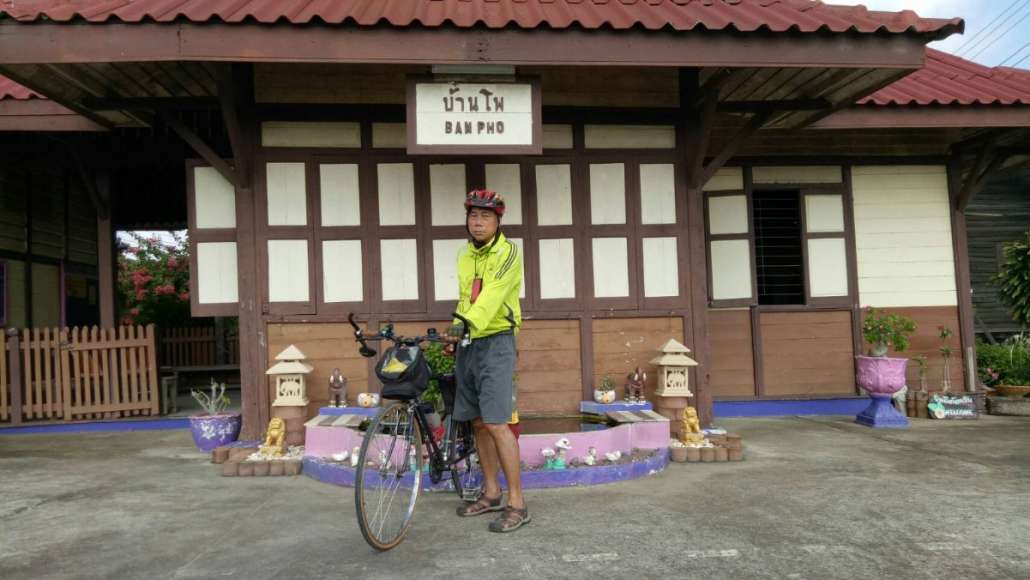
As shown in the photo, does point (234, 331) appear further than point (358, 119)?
Yes

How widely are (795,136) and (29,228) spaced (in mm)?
10674

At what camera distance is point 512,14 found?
4.98 m

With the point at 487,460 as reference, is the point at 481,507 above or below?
below

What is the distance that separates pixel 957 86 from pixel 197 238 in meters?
8.16

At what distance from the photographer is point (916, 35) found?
495 cm

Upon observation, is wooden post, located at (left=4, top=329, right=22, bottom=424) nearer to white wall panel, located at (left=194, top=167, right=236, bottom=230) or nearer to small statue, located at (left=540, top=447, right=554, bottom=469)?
white wall panel, located at (left=194, top=167, right=236, bottom=230)

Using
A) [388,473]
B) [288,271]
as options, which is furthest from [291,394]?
[388,473]

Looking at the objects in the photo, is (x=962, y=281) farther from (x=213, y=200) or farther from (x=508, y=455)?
(x=213, y=200)

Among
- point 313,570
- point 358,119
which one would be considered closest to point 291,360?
point 358,119

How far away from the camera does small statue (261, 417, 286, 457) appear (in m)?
5.15

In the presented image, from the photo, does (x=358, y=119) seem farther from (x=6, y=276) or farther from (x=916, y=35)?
(x=6, y=276)

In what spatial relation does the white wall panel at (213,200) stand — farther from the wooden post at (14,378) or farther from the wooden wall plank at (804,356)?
the wooden wall plank at (804,356)

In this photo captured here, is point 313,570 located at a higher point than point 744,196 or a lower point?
lower

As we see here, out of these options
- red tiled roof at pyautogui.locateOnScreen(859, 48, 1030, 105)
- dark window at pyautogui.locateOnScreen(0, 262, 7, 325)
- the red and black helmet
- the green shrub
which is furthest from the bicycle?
dark window at pyautogui.locateOnScreen(0, 262, 7, 325)
